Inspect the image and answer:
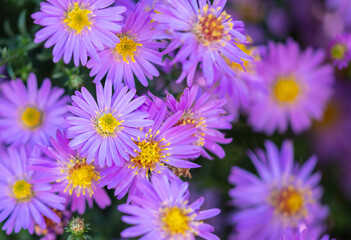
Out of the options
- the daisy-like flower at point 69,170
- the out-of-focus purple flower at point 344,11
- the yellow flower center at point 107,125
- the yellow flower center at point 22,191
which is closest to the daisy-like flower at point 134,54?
the yellow flower center at point 107,125

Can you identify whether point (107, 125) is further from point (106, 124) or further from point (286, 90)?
point (286, 90)

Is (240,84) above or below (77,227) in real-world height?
above

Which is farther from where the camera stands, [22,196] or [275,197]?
[275,197]

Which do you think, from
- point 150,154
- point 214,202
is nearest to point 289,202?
point 214,202

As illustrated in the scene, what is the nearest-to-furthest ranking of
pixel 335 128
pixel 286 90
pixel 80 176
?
pixel 80 176
pixel 286 90
pixel 335 128

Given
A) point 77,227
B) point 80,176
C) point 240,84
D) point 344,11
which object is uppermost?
point 344,11

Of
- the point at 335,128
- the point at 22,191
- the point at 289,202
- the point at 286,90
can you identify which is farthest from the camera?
the point at 335,128
